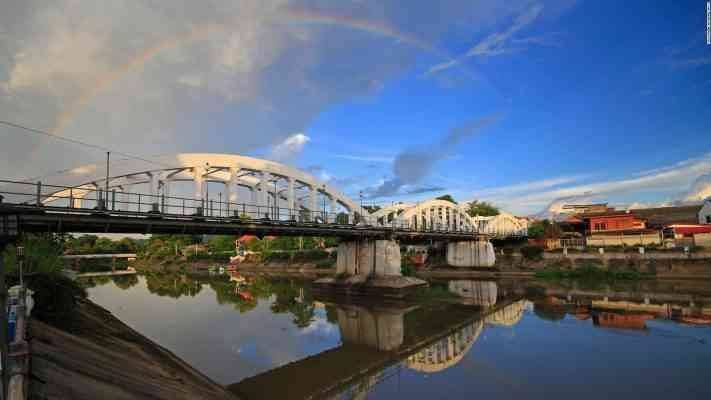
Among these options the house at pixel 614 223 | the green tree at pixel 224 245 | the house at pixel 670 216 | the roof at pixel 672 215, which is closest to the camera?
the house at pixel 614 223

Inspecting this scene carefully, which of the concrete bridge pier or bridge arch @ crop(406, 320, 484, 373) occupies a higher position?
the concrete bridge pier

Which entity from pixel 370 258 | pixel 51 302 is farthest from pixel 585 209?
pixel 51 302

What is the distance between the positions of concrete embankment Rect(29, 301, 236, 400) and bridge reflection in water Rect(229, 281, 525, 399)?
2682 millimetres

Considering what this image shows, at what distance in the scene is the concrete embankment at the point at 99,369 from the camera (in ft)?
25.9

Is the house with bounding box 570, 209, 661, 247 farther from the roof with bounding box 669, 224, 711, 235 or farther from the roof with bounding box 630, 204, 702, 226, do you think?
the roof with bounding box 630, 204, 702, 226

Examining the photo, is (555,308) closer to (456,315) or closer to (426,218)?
(456,315)

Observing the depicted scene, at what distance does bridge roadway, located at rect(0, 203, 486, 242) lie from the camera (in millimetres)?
17734

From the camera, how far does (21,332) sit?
813 cm

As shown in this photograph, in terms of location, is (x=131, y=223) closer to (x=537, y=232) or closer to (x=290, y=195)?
(x=290, y=195)

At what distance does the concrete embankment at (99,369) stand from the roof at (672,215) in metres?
68.5

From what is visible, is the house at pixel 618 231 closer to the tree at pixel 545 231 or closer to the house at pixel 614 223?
the house at pixel 614 223

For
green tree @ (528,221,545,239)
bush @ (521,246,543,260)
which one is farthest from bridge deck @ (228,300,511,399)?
green tree @ (528,221,545,239)

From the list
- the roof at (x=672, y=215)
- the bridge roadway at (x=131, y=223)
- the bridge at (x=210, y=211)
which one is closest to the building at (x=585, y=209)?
the roof at (x=672, y=215)

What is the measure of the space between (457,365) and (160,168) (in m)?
21.7
